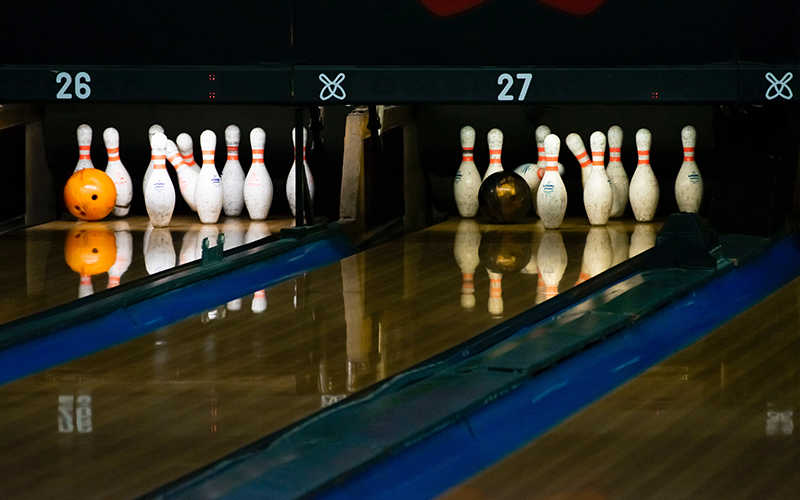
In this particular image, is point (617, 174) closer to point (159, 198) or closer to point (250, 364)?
point (159, 198)

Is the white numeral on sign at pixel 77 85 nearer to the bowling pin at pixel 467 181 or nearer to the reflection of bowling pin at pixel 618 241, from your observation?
the bowling pin at pixel 467 181

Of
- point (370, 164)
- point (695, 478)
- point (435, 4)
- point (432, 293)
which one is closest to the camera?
point (695, 478)

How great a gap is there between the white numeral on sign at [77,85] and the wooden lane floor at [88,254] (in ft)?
1.34

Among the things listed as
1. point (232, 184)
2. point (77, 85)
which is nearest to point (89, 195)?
point (232, 184)

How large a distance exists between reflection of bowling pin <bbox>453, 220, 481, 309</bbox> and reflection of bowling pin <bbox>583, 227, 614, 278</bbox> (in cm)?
26

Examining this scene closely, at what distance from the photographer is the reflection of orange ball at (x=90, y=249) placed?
257cm

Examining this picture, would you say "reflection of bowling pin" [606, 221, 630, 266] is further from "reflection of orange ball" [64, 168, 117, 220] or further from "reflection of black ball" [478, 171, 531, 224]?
"reflection of orange ball" [64, 168, 117, 220]

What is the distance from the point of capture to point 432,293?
7.40ft

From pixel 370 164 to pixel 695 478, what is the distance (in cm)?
218

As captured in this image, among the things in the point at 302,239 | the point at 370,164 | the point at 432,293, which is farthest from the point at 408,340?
the point at 370,164

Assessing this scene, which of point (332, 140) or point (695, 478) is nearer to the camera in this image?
point (695, 478)

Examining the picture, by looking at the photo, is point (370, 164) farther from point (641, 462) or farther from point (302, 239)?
point (641, 462)

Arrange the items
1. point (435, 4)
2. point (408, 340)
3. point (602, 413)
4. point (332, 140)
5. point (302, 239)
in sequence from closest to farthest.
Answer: point (602, 413) < point (408, 340) < point (435, 4) < point (302, 239) < point (332, 140)

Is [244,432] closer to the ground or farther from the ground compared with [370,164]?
closer to the ground
